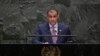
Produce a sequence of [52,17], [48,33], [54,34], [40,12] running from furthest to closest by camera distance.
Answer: [40,12], [52,17], [48,33], [54,34]

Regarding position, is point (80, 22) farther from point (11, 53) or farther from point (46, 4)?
point (11, 53)

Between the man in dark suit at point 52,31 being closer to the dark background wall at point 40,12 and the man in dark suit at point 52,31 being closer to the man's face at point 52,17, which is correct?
the man's face at point 52,17

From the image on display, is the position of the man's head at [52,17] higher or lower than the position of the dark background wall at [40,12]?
higher

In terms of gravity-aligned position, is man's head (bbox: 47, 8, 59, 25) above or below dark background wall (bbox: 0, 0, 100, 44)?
above

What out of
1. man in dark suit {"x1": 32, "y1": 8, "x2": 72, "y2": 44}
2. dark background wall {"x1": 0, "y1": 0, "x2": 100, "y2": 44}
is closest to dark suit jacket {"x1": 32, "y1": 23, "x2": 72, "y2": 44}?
man in dark suit {"x1": 32, "y1": 8, "x2": 72, "y2": 44}

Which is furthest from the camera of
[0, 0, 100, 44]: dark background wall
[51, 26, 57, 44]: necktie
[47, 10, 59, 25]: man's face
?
[0, 0, 100, 44]: dark background wall

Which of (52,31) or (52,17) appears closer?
(52,31)

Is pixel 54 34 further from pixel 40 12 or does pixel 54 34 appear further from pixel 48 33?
pixel 40 12

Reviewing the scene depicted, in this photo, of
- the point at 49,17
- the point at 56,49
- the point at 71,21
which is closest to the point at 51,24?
the point at 49,17

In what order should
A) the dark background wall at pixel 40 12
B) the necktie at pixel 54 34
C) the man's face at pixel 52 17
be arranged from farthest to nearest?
the dark background wall at pixel 40 12 → the man's face at pixel 52 17 → the necktie at pixel 54 34

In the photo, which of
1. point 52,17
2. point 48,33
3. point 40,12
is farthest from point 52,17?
point 40,12

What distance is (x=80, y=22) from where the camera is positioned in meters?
6.32

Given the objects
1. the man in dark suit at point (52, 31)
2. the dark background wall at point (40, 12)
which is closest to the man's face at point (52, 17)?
the man in dark suit at point (52, 31)

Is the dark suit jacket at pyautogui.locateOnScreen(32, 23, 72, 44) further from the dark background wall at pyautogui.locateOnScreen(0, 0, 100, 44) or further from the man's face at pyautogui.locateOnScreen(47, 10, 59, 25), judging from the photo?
the dark background wall at pyautogui.locateOnScreen(0, 0, 100, 44)
